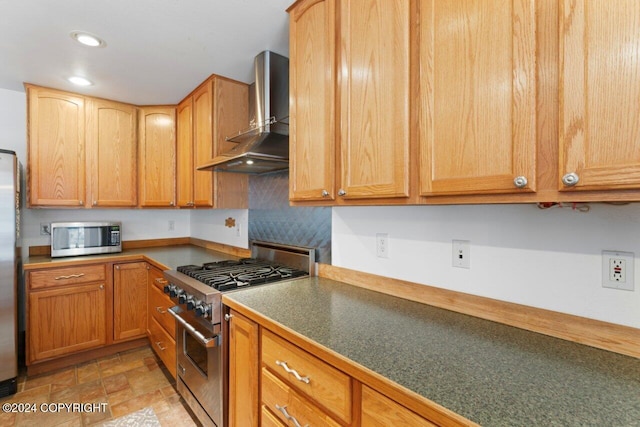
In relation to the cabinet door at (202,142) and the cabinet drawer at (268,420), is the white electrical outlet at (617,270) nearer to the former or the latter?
the cabinet drawer at (268,420)

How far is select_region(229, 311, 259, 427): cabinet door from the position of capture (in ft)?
4.30

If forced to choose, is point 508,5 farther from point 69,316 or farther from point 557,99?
point 69,316

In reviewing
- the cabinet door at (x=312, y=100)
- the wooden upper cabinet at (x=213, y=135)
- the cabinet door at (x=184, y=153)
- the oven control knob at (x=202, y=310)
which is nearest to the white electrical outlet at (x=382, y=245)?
the cabinet door at (x=312, y=100)

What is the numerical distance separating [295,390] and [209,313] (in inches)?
25.5

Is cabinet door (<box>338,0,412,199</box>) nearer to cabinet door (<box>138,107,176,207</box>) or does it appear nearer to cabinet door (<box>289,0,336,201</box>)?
cabinet door (<box>289,0,336,201</box>)

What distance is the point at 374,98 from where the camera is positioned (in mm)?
1179

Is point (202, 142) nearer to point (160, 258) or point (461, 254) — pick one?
point (160, 258)

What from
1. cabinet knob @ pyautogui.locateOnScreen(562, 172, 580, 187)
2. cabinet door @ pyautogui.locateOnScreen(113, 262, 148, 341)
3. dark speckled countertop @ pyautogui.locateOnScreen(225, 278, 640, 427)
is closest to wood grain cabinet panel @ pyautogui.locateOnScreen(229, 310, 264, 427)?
dark speckled countertop @ pyautogui.locateOnScreen(225, 278, 640, 427)

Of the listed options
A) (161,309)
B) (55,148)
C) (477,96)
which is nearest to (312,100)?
(477,96)

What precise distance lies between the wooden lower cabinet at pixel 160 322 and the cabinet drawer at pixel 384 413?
172cm

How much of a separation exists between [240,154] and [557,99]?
1.43 m

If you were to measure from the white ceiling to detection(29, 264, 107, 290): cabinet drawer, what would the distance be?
1518 mm

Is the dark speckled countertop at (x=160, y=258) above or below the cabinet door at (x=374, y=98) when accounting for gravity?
below

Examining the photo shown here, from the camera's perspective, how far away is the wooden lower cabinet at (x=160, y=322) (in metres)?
2.17
